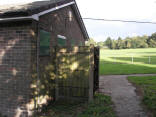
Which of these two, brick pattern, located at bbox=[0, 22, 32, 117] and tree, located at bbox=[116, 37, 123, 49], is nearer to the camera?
brick pattern, located at bbox=[0, 22, 32, 117]

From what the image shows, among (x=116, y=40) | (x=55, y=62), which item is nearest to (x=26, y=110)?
(x=55, y=62)

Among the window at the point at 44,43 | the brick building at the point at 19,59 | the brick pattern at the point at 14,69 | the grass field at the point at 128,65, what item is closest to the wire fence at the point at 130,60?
the grass field at the point at 128,65

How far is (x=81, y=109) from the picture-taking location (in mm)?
5254

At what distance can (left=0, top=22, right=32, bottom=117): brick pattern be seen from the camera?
4.82m

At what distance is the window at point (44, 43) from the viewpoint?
5.29 metres

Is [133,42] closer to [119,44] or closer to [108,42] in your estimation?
[119,44]

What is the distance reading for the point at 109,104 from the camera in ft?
18.4

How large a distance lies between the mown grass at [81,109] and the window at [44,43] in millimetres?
2007

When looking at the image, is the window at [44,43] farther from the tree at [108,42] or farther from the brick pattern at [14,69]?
the tree at [108,42]

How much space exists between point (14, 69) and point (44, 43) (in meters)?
1.34

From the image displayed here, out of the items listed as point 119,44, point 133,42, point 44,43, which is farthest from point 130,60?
point 133,42

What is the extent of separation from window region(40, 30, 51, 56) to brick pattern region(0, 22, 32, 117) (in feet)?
1.93

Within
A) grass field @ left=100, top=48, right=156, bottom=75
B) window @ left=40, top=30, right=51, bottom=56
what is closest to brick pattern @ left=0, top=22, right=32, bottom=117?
window @ left=40, top=30, right=51, bottom=56

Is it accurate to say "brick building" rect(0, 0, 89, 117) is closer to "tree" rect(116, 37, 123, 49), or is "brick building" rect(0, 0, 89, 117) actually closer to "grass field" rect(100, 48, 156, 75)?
"grass field" rect(100, 48, 156, 75)
